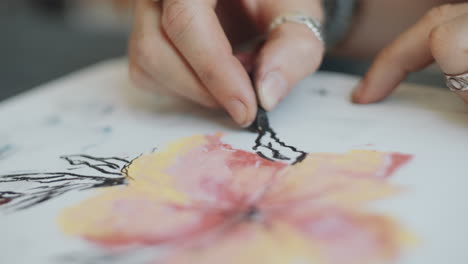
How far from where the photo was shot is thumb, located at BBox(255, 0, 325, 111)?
1.28ft

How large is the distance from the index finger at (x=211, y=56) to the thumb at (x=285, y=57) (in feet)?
0.05

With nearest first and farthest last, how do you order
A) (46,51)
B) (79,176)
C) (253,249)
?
(253,249), (79,176), (46,51)

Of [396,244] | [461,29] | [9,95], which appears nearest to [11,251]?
[396,244]

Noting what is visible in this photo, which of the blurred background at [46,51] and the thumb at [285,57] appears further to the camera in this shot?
the blurred background at [46,51]

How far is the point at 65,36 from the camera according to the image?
3.11ft

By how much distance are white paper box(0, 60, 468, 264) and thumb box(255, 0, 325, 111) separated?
3 cm

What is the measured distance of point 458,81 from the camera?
349 mm

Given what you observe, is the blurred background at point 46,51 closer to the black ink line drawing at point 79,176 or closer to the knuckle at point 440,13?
the knuckle at point 440,13

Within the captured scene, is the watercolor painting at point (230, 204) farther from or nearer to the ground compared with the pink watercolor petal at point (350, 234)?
farther from the ground

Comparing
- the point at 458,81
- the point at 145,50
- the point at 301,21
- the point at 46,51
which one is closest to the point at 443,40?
the point at 458,81

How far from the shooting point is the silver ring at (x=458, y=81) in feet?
1.13

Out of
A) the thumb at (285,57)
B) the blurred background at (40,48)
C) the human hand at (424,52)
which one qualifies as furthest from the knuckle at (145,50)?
the blurred background at (40,48)

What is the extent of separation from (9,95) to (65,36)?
0.27 m

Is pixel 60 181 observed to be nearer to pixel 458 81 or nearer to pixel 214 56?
pixel 214 56
